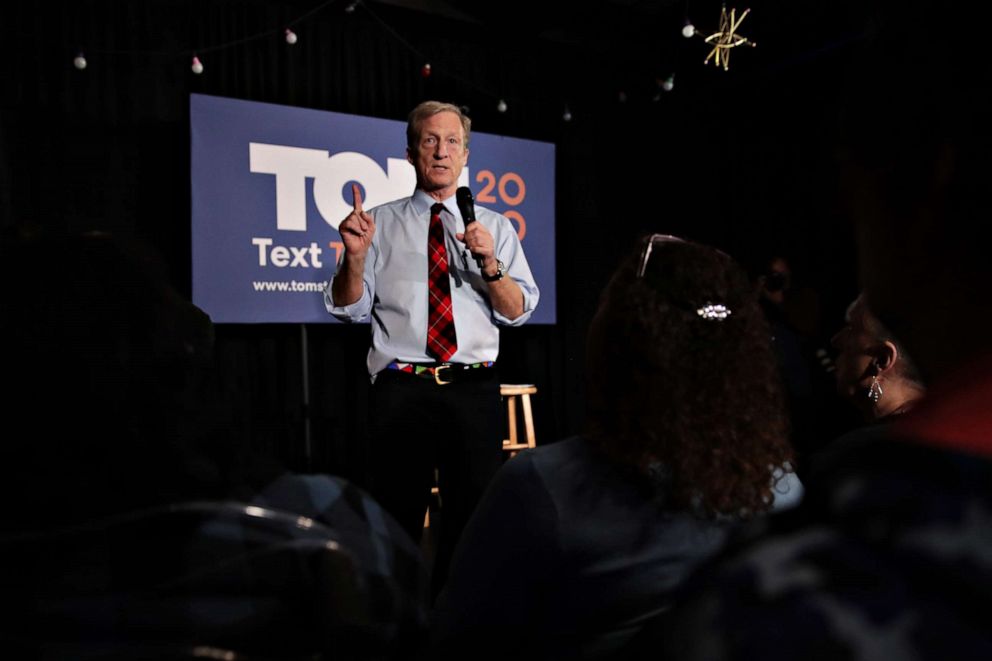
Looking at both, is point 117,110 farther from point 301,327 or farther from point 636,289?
point 636,289

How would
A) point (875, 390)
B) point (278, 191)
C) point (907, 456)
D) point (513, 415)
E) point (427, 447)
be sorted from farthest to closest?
point (513, 415), point (278, 191), point (427, 447), point (875, 390), point (907, 456)

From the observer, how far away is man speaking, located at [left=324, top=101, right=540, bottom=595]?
193cm

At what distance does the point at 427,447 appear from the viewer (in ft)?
6.34

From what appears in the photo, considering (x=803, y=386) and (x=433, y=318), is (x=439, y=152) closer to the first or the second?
(x=433, y=318)

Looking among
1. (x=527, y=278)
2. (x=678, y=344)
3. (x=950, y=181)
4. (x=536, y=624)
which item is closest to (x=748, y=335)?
(x=678, y=344)

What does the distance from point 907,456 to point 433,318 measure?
5.95ft

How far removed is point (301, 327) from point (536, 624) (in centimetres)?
321

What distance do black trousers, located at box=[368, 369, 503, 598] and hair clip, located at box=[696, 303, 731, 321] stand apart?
1.16m

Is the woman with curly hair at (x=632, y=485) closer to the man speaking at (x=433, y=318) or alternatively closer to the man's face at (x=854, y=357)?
the man's face at (x=854, y=357)

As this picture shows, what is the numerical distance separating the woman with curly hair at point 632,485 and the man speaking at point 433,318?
1095 mm

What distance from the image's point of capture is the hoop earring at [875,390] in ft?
4.94

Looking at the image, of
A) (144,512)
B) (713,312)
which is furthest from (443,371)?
(144,512)

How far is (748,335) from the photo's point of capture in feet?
2.89

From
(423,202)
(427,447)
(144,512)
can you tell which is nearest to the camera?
(144,512)
